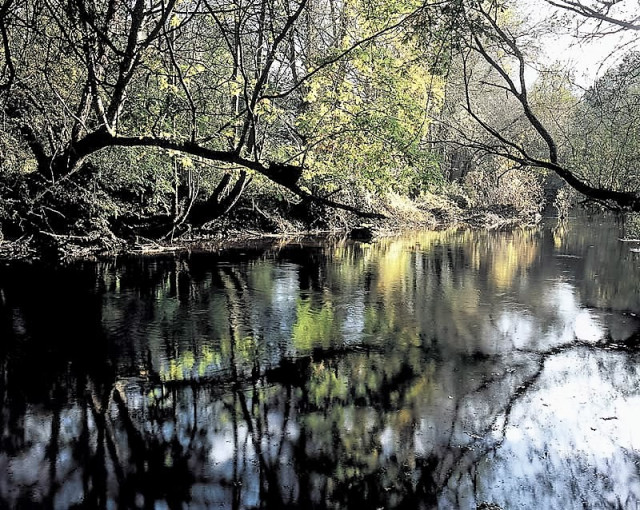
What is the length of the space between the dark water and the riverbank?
99.0 inches

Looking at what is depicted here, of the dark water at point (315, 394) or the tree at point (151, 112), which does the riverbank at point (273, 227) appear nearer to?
the tree at point (151, 112)

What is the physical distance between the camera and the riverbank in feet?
57.3

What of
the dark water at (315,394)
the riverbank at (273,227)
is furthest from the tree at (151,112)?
the dark water at (315,394)

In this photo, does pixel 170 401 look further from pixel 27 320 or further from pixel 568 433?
pixel 27 320

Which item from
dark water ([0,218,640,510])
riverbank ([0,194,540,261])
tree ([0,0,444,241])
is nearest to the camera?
dark water ([0,218,640,510])

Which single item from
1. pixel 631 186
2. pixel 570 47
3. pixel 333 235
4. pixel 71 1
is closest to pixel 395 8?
pixel 570 47

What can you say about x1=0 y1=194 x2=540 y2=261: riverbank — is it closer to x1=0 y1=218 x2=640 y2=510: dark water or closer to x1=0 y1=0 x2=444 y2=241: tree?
x1=0 y1=0 x2=444 y2=241: tree

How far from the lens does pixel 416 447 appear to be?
19.2 ft

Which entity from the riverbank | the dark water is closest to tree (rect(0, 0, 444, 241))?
the riverbank

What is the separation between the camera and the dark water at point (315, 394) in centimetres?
514

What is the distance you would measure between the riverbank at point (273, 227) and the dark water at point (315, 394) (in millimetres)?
2515

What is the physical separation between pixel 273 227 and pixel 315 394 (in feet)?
64.5

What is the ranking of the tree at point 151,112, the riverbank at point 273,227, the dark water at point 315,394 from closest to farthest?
the dark water at point 315,394 → the tree at point 151,112 → the riverbank at point 273,227

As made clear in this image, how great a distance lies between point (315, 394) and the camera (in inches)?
284
